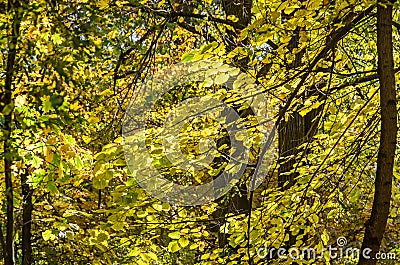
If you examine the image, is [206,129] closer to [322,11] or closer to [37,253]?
[322,11]

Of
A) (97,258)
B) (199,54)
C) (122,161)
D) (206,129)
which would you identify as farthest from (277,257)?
(97,258)

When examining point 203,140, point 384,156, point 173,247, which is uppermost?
point 203,140

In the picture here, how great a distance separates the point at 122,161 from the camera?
99.5 inches

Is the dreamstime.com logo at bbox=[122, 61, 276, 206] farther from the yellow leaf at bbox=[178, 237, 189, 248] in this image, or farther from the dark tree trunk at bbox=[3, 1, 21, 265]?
the dark tree trunk at bbox=[3, 1, 21, 265]

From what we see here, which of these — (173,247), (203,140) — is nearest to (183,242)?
(173,247)

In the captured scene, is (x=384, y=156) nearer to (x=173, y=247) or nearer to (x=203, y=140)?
(x=173, y=247)

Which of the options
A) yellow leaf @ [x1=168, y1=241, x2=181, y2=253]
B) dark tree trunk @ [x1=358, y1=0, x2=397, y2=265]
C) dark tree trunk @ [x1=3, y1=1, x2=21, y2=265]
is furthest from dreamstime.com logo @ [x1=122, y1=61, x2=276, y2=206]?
dark tree trunk @ [x1=3, y1=1, x2=21, y2=265]

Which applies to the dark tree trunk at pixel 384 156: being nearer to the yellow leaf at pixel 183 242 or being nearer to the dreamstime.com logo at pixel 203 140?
the dreamstime.com logo at pixel 203 140

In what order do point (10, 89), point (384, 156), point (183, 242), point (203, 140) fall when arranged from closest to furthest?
1. point (10, 89)
2. point (384, 156)
3. point (183, 242)
4. point (203, 140)

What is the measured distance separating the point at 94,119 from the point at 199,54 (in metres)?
0.58

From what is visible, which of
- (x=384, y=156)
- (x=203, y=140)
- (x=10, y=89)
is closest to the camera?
(x=10, y=89)

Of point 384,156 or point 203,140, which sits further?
point 203,140

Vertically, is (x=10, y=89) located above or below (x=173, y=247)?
above

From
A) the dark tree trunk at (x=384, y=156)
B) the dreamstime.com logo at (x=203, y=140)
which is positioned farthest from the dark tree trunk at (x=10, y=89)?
the dark tree trunk at (x=384, y=156)
